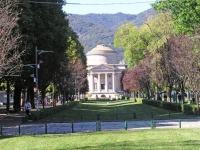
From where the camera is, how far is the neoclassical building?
153000 millimetres

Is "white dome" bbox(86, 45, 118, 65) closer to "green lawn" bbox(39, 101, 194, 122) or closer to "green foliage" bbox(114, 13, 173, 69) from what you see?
"green foliage" bbox(114, 13, 173, 69)

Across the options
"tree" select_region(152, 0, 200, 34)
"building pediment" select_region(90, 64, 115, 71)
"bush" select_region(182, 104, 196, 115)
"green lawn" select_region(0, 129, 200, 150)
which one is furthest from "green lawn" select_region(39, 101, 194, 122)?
"building pediment" select_region(90, 64, 115, 71)

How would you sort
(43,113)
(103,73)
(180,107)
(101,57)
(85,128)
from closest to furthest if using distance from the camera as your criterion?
(85,128) < (43,113) < (180,107) < (103,73) < (101,57)

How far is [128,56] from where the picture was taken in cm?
7438

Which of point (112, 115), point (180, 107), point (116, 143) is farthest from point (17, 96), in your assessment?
point (116, 143)

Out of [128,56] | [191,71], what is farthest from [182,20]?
[128,56]

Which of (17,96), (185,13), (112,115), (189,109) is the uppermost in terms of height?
(185,13)

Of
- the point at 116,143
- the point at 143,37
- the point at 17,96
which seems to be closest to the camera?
the point at 116,143

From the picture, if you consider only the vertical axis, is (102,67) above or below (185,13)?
above

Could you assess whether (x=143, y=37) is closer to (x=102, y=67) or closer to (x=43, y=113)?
(x=43, y=113)

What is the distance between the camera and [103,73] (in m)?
154

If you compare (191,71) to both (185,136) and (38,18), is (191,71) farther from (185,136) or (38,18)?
(185,136)

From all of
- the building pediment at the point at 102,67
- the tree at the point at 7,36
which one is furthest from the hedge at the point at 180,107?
the building pediment at the point at 102,67

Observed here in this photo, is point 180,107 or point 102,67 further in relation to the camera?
point 102,67
